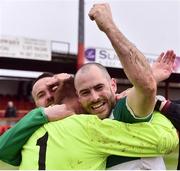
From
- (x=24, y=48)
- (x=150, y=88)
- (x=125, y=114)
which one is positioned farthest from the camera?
(x=24, y=48)

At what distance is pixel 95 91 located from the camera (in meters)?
1.94

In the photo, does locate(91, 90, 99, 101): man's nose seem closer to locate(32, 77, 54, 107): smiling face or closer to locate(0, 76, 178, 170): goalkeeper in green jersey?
locate(0, 76, 178, 170): goalkeeper in green jersey

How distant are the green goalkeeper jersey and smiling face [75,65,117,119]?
2.2 inches

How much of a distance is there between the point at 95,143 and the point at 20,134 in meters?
0.33

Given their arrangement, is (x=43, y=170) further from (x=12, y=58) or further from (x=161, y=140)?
(x=12, y=58)

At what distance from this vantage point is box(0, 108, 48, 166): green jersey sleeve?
2.01 metres

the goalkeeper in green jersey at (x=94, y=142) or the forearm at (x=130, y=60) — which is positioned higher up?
the forearm at (x=130, y=60)

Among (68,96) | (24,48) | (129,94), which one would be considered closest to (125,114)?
(129,94)

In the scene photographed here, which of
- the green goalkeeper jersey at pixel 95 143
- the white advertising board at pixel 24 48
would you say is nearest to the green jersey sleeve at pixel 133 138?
the green goalkeeper jersey at pixel 95 143

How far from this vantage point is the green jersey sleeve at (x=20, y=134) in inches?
79.0

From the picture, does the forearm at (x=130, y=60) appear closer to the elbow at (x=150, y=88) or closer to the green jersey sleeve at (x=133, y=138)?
the elbow at (x=150, y=88)

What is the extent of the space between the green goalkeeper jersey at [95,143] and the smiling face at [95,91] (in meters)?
0.06

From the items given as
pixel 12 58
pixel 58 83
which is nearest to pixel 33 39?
pixel 12 58

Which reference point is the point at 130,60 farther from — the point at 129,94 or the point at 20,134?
the point at 20,134
